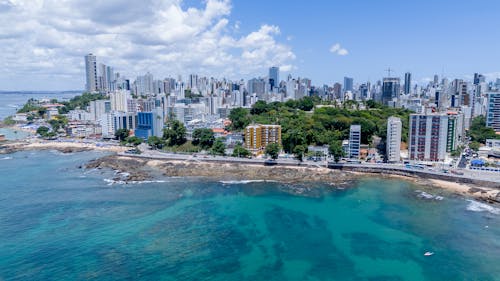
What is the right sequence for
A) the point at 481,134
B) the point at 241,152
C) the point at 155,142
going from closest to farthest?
the point at 241,152 → the point at 481,134 → the point at 155,142

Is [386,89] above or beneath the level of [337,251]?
above

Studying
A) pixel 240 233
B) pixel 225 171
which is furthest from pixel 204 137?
pixel 240 233

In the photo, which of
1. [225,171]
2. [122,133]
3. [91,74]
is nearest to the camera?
[225,171]

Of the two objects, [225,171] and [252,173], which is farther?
[225,171]

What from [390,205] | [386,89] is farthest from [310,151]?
[386,89]

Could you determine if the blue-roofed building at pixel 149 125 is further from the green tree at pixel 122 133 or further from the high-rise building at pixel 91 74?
the high-rise building at pixel 91 74

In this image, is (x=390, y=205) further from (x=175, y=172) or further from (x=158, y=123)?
(x=158, y=123)

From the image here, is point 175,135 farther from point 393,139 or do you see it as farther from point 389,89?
point 389,89
